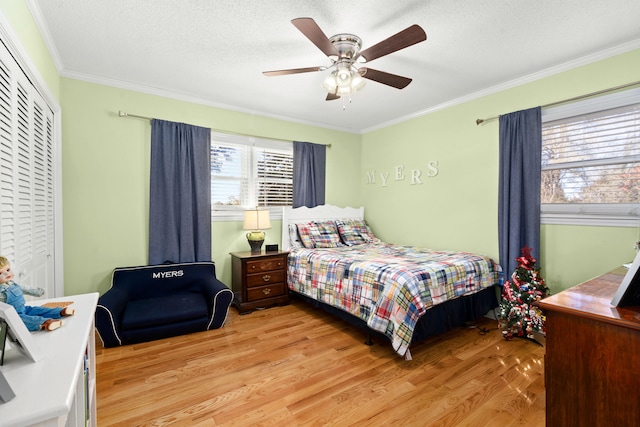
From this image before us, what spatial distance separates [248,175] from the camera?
4.00 metres

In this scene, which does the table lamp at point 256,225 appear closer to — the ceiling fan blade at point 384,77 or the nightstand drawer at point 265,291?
the nightstand drawer at point 265,291

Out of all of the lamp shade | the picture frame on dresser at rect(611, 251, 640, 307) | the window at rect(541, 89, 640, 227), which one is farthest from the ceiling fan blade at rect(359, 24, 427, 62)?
the lamp shade

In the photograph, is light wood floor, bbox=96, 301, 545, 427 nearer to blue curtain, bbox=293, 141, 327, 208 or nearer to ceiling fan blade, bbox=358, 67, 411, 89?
blue curtain, bbox=293, 141, 327, 208

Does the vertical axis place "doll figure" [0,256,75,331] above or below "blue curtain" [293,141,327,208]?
below

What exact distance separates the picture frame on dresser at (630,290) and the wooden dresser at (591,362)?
0.03 m

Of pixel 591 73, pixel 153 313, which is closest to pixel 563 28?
pixel 591 73

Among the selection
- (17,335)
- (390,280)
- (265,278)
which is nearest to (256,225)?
(265,278)

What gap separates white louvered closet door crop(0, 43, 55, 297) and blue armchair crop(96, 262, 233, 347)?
1.85 ft

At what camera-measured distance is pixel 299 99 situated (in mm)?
3588

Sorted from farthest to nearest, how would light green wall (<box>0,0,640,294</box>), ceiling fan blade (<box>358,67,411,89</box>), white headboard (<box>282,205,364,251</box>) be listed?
white headboard (<box>282,205,364,251</box>)
light green wall (<box>0,0,640,294</box>)
ceiling fan blade (<box>358,67,411,89</box>)

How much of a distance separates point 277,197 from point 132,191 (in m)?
1.78

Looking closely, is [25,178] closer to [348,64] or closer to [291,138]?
[348,64]

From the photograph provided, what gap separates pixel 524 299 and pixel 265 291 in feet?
9.01

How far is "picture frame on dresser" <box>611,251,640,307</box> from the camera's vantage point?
1149 mm
